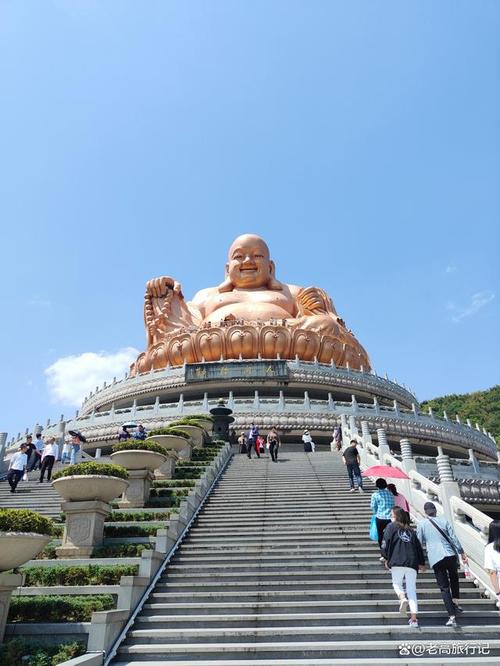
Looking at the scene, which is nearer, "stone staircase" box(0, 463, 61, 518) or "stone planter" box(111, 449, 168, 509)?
"stone planter" box(111, 449, 168, 509)

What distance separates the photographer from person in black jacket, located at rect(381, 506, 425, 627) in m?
5.71

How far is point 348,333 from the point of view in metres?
33.8

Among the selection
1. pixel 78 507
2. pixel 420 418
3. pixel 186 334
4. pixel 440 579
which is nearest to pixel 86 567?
pixel 78 507

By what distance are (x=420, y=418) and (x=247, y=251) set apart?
1860 centimetres

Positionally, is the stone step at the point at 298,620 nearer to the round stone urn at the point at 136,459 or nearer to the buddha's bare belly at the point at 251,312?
the round stone urn at the point at 136,459

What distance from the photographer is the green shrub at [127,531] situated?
28.1 feet

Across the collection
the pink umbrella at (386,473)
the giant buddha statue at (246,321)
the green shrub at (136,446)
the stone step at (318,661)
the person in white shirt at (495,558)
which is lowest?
the stone step at (318,661)

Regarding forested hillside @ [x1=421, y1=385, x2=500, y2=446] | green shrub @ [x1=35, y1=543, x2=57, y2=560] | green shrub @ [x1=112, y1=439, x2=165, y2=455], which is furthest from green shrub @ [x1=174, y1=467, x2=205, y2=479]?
forested hillside @ [x1=421, y1=385, x2=500, y2=446]

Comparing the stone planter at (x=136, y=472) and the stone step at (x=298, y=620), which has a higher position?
the stone planter at (x=136, y=472)

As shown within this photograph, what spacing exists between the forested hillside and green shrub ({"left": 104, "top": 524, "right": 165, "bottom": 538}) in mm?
48869

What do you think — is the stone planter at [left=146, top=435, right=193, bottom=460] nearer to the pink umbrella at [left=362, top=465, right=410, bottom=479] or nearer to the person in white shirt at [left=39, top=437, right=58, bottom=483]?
the person in white shirt at [left=39, top=437, right=58, bottom=483]

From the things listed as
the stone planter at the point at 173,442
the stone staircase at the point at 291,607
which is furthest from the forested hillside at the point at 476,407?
the stone staircase at the point at 291,607

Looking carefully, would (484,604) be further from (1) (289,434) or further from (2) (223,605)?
(1) (289,434)

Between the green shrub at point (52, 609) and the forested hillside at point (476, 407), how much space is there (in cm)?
5149
